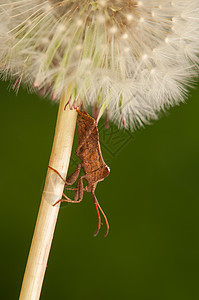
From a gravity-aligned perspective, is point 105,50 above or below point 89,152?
above

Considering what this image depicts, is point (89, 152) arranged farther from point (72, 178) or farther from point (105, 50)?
point (105, 50)

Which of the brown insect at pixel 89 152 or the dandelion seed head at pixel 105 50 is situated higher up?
the dandelion seed head at pixel 105 50

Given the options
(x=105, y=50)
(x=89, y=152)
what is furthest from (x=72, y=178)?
(x=105, y=50)

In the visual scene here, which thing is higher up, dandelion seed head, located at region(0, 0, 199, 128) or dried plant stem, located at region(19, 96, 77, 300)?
dandelion seed head, located at region(0, 0, 199, 128)

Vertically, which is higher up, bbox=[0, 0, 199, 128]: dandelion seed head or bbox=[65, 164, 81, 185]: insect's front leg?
bbox=[0, 0, 199, 128]: dandelion seed head

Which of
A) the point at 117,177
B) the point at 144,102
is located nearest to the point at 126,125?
the point at 144,102
